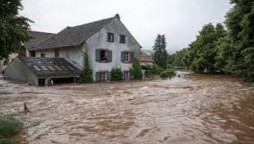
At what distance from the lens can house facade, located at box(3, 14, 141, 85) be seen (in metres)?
36.1

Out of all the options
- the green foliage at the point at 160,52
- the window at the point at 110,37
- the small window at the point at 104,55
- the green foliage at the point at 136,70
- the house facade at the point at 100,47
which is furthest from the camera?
the green foliage at the point at 160,52

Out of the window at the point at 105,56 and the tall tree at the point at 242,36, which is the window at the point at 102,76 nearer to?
the window at the point at 105,56

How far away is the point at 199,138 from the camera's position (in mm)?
11719

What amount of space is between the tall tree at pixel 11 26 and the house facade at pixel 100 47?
1190cm

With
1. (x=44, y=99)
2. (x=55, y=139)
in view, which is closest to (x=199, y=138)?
(x=55, y=139)

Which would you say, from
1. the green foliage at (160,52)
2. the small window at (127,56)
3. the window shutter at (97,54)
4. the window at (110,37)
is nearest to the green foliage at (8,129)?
the window shutter at (97,54)

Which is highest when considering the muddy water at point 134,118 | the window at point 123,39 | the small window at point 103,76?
A: the window at point 123,39

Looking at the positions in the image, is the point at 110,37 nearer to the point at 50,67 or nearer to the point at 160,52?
the point at 50,67

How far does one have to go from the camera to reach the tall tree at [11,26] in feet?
65.8

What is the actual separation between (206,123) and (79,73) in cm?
2282

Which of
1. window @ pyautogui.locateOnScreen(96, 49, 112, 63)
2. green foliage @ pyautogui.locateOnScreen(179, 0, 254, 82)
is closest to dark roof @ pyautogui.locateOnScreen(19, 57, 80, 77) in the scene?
window @ pyautogui.locateOnScreen(96, 49, 112, 63)

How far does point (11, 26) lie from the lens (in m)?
20.8

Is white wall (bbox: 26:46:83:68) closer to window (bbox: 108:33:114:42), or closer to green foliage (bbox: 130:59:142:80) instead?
window (bbox: 108:33:114:42)

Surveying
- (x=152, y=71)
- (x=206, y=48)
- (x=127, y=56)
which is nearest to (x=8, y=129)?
(x=127, y=56)
